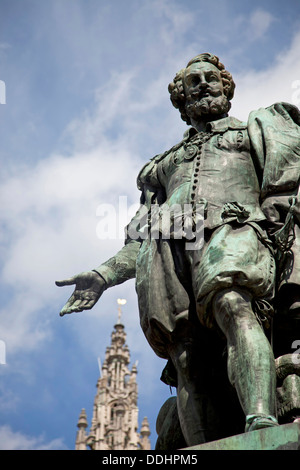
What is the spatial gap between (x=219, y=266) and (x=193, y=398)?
4.05ft

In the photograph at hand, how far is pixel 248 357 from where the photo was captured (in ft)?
20.1

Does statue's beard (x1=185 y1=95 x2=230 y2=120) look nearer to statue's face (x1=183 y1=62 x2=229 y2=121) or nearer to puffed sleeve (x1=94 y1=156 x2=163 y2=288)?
statue's face (x1=183 y1=62 x2=229 y2=121)

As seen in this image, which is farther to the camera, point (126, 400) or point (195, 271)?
point (126, 400)

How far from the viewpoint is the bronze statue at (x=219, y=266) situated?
6.50 m

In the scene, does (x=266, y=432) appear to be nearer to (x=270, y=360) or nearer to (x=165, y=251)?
(x=270, y=360)

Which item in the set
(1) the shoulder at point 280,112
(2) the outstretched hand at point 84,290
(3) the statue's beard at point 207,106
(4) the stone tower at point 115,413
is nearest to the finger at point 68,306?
(2) the outstretched hand at point 84,290

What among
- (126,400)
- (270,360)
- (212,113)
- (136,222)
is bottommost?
(270,360)

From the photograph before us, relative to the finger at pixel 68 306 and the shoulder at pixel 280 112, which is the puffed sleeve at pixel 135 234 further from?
the shoulder at pixel 280 112

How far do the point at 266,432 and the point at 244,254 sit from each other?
1776 mm

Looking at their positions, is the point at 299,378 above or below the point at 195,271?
below

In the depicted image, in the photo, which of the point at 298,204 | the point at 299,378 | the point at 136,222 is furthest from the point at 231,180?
the point at 299,378

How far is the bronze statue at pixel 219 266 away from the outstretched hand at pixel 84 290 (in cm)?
1

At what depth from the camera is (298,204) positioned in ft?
23.8
